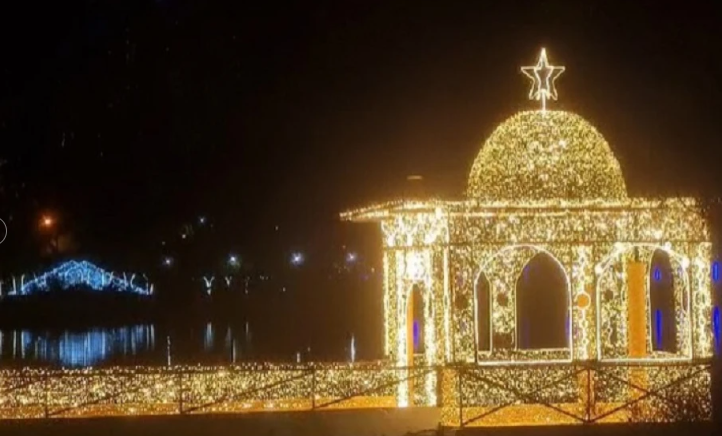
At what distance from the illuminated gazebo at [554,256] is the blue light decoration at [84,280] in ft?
259

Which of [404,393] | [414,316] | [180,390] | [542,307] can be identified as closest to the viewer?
[180,390]

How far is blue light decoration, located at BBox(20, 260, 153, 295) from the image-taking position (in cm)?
10188

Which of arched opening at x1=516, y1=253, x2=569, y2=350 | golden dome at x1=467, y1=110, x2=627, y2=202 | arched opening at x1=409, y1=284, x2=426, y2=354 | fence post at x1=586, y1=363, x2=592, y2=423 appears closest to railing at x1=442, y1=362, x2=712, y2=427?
fence post at x1=586, y1=363, x2=592, y2=423

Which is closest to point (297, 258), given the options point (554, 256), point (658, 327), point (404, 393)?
point (658, 327)

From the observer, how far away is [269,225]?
226 ft

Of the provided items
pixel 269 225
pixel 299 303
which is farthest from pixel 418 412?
pixel 299 303

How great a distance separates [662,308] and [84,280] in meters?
50.4

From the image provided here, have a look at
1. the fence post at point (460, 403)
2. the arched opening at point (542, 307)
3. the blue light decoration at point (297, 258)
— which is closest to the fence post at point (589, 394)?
the fence post at point (460, 403)

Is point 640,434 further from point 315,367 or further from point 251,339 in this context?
point 251,339

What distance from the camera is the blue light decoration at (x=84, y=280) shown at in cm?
10188

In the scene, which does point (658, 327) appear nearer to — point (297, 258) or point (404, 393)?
point (404, 393)

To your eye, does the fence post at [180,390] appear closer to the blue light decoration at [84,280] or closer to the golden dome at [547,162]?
the golden dome at [547,162]

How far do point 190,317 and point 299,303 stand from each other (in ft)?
36.6

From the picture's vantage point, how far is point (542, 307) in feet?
236
